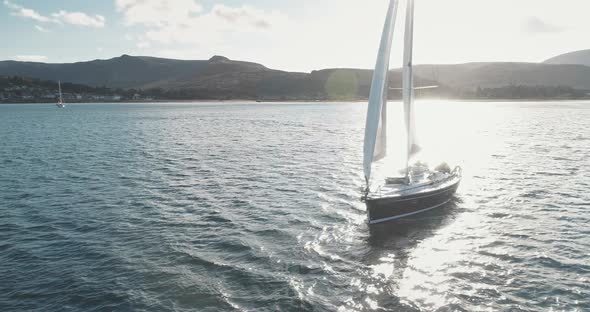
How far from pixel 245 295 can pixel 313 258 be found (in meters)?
5.01

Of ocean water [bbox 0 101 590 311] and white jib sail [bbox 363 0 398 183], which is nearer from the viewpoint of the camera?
ocean water [bbox 0 101 590 311]

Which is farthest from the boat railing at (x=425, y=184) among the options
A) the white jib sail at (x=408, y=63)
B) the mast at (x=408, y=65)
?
the white jib sail at (x=408, y=63)

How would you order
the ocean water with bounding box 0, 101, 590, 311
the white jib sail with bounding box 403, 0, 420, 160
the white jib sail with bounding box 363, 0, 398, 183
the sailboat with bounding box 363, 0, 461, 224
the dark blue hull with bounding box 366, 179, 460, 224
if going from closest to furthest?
the ocean water with bounding box 0, 101, 590, 311, the white jib sail with bounding box 363, 0, 398, 183, the sailboat with bounding box 363, 0, 461, 224, the dark blue hull with bounding box 366, 179, 460, 224, the white jib sail with bounding box 403, 0, 420, 160

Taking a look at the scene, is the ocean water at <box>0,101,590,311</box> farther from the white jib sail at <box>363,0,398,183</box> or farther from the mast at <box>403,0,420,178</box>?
the mast at <box>403,0,420,178</box>

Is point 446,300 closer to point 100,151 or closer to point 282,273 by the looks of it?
point 282,273

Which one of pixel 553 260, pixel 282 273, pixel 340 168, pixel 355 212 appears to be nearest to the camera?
pixel 282 273

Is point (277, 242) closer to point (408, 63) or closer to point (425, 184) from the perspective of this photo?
point (425, 184)

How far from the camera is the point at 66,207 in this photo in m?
30.8

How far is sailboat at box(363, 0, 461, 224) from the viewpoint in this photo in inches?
964

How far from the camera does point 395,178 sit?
29.5 meters

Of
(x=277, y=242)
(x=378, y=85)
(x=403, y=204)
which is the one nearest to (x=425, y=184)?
(x=403, y=204)

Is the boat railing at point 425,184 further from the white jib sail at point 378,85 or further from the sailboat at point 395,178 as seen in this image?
the white jib sail at point 378,85

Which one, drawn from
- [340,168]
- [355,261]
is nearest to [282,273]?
[355,261]

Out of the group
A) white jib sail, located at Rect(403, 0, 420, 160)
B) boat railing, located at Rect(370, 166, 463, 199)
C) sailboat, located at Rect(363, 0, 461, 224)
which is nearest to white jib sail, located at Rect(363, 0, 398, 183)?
sailboat, located at Rect(363, 0, 461, 224)
